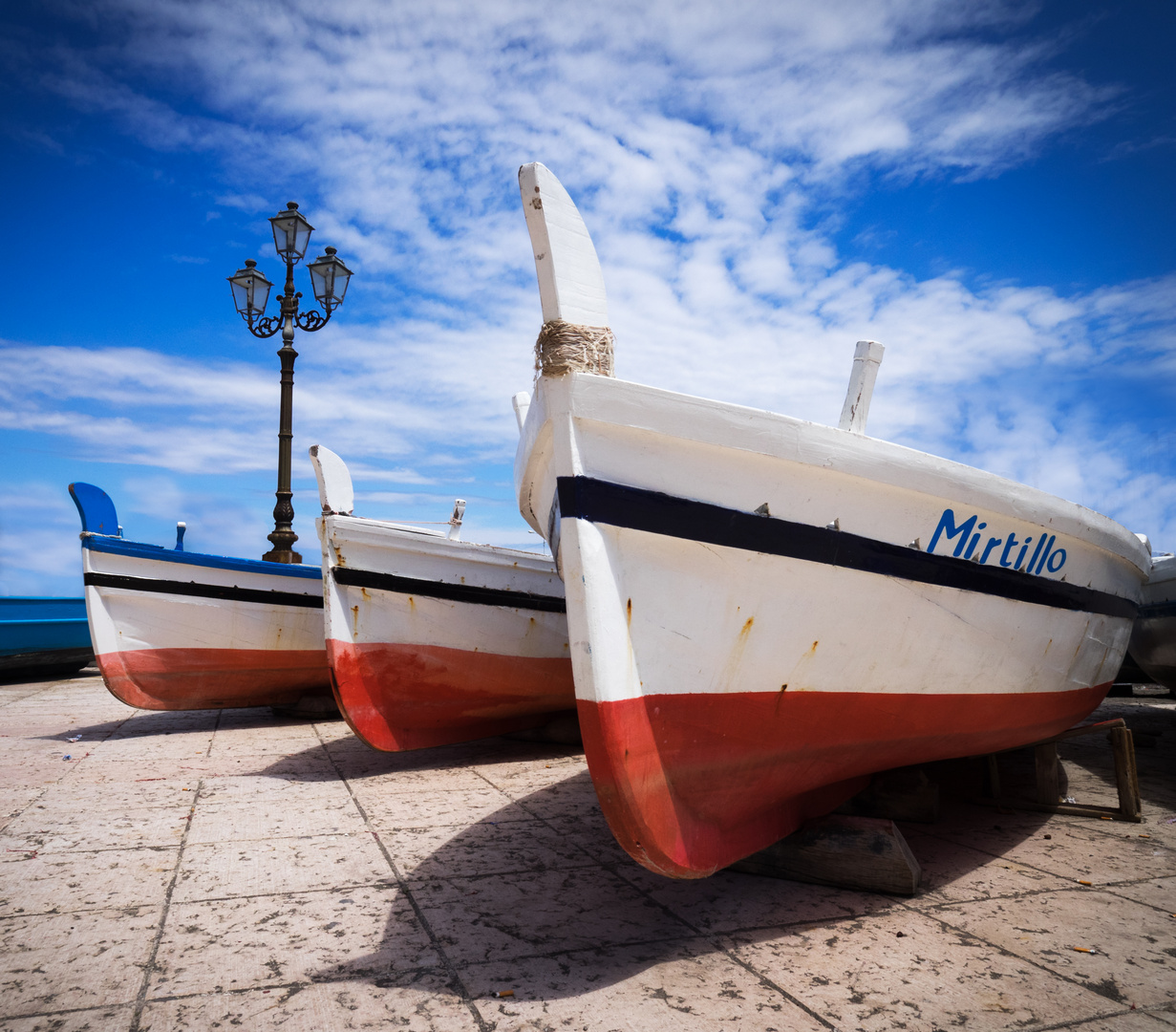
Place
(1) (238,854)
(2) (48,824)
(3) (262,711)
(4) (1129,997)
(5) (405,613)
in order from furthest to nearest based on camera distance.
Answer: (3) (262,711), (5) (405,613), (2) (48,824), (1) (238,854), (4) (1129,997)

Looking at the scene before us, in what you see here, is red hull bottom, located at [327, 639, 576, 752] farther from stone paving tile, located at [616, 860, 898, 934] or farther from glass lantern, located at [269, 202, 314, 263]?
glass lantern, located at [269, 202, 314, 263]

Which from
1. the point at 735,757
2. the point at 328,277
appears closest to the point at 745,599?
the point at 735,757

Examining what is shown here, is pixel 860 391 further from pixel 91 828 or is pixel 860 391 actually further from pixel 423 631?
pixel 91 828

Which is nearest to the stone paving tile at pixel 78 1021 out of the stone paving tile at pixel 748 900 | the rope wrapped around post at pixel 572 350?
the stone paving tile at pixel 748 900

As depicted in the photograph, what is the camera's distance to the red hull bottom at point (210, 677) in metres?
6.79

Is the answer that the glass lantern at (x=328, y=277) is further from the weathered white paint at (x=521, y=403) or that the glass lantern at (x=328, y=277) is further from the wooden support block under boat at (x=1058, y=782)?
the wooden support block under boat at (x=1058, y=782)

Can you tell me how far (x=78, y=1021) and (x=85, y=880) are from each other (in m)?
1.23

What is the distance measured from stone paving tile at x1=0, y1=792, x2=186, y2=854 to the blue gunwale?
3222 millimetres

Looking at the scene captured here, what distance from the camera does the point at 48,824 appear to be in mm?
3748

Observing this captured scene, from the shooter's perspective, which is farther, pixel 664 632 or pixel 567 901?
pixel 567 901

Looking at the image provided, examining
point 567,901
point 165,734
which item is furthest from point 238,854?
point 165,734

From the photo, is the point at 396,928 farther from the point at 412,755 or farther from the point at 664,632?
the point at 412,755

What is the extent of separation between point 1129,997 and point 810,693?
1184 millimetres

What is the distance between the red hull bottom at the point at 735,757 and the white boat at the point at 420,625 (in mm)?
3046
